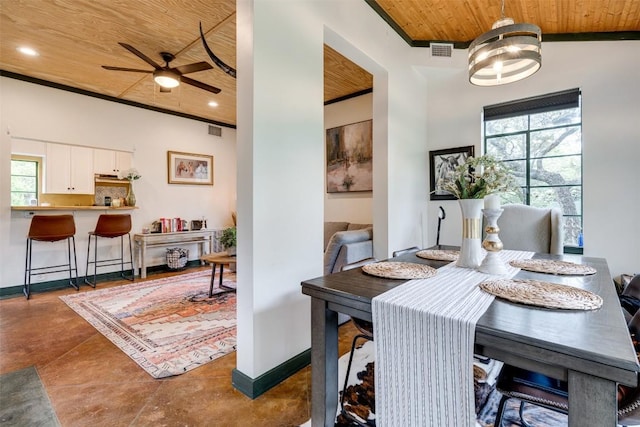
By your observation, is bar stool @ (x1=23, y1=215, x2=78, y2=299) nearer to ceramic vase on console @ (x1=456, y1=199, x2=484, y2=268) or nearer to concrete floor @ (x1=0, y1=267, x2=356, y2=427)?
concrete floor @ (x1=0, y1=267, x2=356, y2=427)

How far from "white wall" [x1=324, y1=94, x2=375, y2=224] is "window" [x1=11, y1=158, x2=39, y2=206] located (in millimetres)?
4591

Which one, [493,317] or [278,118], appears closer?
[493,317]

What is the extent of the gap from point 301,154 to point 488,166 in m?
1.18

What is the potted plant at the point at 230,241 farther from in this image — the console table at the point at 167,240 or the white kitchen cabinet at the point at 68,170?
the white kitchen cabinet at the point at 68,170

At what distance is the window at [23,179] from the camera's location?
14.3 feet

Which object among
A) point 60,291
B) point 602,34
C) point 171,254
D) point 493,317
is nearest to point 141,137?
point 171,254

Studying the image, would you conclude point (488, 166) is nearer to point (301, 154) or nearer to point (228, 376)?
point (301, 154)

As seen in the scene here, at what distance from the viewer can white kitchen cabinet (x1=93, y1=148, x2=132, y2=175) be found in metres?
4.72

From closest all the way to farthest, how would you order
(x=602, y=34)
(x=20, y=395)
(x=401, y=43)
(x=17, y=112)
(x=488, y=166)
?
(x=488, y=166)
(x=20, y=395)
(x=602, y=34)
(x=401, y=43)
(x=17, y=112)

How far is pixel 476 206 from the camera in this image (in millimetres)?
1499

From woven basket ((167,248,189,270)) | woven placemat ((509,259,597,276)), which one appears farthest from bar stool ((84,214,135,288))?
woven placemat ((509,259,597,276))

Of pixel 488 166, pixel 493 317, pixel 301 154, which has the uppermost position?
pixel 301 154

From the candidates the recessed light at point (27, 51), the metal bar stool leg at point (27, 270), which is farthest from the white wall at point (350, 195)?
the metal bar stool leg at point (27, 270)

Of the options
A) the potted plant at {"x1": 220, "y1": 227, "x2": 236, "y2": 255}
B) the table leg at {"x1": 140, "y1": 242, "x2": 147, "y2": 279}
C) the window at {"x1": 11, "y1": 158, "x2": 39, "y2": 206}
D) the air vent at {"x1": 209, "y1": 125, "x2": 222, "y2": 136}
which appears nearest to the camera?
the potted plant at {"x1": 220, "y1": 227, "x2": 236, "y2": 255}
